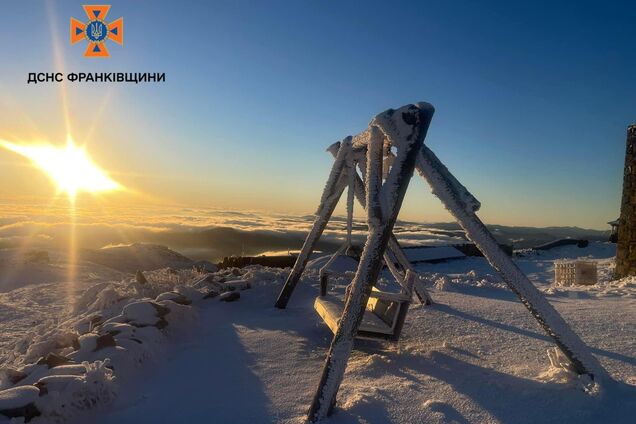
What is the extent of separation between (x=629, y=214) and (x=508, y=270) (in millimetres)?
8849

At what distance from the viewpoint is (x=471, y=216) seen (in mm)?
3105

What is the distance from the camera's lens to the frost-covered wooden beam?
302 cm

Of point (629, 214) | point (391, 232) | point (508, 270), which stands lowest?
point (508, 270)

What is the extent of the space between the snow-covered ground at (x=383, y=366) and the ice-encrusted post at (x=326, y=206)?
1.41 feet

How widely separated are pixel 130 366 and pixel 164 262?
59.8 feet

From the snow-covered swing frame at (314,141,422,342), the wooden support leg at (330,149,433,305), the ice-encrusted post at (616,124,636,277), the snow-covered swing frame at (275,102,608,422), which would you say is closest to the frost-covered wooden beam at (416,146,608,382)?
the snow-covered swing frame at (275,102,608,422)

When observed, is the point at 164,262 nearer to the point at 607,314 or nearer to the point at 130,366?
the point at 130,366

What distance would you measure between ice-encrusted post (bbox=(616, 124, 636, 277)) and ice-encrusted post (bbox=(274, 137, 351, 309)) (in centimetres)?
793

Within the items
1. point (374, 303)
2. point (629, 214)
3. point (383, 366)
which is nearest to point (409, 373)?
point (383, 366)

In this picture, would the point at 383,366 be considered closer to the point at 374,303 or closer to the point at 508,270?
the point at 374,303

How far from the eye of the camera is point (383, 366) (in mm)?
3809

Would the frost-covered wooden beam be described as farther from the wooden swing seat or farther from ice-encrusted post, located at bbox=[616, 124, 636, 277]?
ice-encrusted post, located at bbox=[616, 124, 636, 277]

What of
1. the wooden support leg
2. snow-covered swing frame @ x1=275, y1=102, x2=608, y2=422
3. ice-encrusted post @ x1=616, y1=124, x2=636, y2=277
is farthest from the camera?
ice-encrusted post @ x1=616, y1=124, x2=636, y2=277

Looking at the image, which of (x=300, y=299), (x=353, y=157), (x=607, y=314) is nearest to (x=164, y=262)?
(x=300, y=299)
